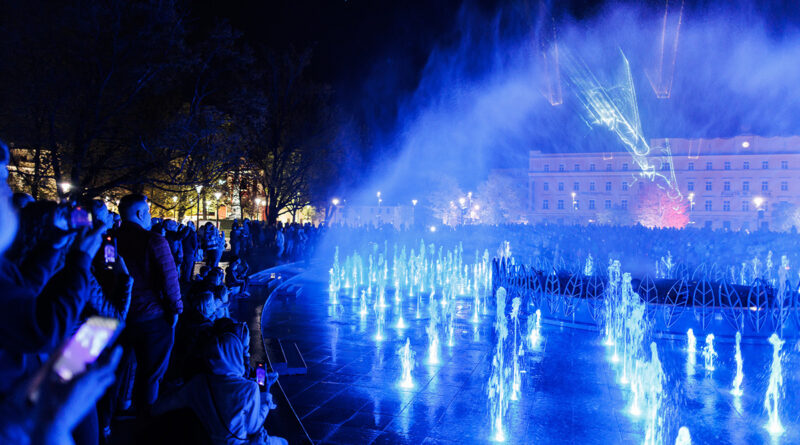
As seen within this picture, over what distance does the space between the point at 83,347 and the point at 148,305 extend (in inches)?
106

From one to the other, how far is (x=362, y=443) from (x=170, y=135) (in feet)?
50.7

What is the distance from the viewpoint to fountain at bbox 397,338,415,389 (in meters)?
7.05

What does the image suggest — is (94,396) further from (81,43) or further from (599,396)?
(81,43)

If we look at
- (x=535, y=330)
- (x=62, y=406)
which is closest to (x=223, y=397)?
(x=62, y=406)

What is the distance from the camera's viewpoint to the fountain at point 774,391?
5695 mm

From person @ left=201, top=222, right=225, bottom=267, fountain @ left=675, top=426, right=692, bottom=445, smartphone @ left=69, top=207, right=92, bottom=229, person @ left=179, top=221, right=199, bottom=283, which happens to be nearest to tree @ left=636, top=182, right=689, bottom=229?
person @ left=179, top=221, right=199, bottom=283

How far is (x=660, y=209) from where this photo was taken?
64.6 m

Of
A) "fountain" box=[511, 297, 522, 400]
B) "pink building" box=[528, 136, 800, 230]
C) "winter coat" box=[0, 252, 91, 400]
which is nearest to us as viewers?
"winter coat" box=[0, 252, 91, 400]

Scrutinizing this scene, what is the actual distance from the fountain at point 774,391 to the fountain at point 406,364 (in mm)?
4110

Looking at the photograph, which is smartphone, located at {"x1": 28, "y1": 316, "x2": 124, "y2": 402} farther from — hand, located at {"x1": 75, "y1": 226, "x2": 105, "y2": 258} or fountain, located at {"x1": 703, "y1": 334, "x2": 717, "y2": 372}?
fountain, located at {"x1": 703, "y1": 334, "x2": 717, "y2": 372}

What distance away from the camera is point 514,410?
6.14 meters

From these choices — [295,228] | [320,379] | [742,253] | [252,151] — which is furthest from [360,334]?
[252,151]

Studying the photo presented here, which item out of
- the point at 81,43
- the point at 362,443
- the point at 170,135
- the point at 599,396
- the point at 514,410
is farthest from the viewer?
the point at 170,135

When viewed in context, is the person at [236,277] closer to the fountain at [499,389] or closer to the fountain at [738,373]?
the fountain at [499,389]
